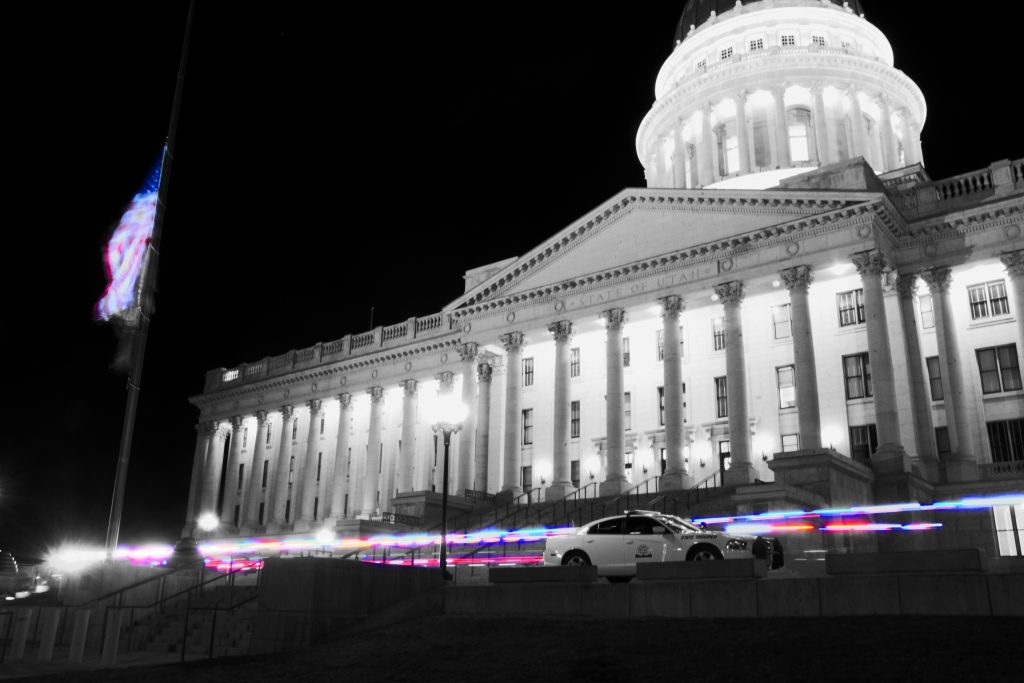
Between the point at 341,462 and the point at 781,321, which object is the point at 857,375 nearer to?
the point at 781,321

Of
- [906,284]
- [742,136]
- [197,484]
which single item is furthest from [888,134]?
[197,484]

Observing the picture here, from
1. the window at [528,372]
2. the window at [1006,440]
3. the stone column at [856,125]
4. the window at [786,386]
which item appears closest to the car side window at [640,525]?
the window at [1006,440]

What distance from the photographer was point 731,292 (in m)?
40.7

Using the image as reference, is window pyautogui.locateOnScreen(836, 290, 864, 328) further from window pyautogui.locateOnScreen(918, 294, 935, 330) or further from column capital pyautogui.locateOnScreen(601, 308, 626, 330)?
column capital pyautogui.locateOnScreen(601, 308, 626, 330)

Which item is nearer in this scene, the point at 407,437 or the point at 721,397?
the point at 721,397

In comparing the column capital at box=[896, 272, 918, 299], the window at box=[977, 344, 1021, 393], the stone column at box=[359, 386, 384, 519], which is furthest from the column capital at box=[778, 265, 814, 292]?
the stone column at box=[359, 386, 384, 519]

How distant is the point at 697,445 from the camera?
45594 millimetres

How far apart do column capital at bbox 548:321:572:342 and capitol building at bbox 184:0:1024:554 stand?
10.2 inches

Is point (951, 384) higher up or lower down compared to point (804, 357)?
lower down

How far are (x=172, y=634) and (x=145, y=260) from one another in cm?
937

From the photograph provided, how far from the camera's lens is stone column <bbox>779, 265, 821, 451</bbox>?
3656cm

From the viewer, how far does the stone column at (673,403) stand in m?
39.2

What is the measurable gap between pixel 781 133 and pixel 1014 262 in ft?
89.5

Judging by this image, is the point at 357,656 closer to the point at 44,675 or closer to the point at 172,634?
the point at 44,675
